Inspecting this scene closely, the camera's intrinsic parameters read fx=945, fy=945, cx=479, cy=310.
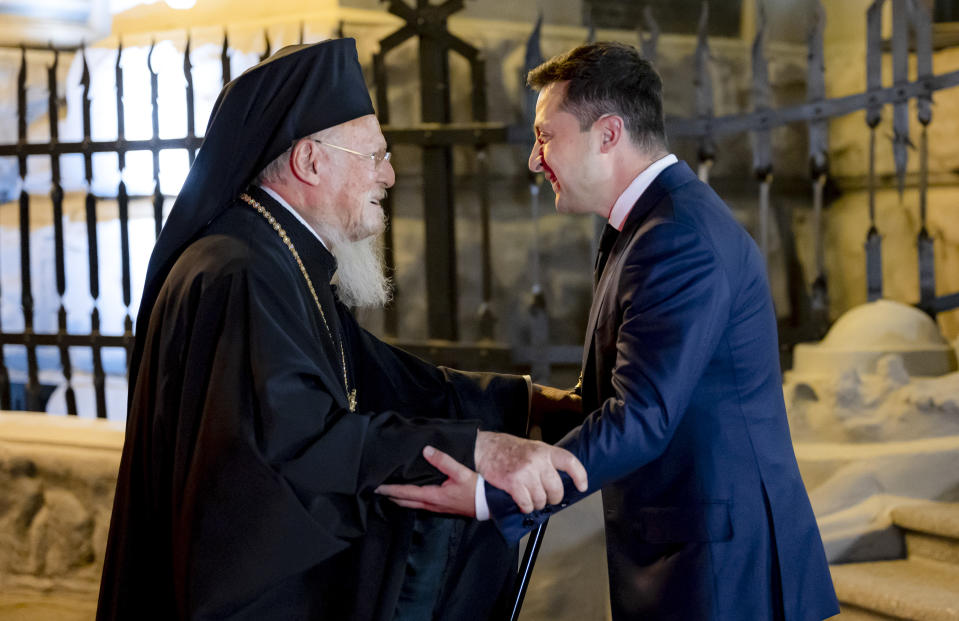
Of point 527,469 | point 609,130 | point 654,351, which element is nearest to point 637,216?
point 609,130

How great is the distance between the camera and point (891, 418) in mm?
4387

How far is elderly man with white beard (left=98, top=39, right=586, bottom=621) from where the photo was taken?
2.00 m

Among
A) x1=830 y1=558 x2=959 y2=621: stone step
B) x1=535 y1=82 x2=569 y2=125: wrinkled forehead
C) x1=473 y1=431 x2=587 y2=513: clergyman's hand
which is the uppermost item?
x1=535 y1=82 x2=569 y2=125: wrinkled forehead

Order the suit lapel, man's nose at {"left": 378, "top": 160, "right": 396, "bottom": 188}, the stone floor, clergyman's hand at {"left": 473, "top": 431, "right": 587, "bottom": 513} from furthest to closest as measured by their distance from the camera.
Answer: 1. the stone floor
2. man's nose at {"left": 378, "top": 160, "right": 396, "bottom": 188}
3. the suit lapel
4. clergyman's hand at {"left": 473, "top": 431, "right": 587, "bottom": 513}

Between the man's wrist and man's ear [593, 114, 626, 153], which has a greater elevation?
man's ear [593, 114, 626, 153]

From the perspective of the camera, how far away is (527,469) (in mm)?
2115

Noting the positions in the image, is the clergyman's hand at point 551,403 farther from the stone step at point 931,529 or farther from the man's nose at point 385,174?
the stone step at point 931,529

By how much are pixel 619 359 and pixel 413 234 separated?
11.9 feet

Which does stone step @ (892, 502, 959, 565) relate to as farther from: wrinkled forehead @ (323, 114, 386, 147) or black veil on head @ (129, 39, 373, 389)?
black veil on head @ (129, 39, 373, 389)

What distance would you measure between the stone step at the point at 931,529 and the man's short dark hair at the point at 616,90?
2.44 meters

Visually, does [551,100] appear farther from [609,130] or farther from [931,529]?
[931,529]

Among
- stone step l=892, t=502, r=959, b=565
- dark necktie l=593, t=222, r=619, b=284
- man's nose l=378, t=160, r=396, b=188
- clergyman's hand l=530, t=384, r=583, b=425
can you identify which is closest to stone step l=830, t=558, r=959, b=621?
stone step l=892, t=502, r=959, b=565

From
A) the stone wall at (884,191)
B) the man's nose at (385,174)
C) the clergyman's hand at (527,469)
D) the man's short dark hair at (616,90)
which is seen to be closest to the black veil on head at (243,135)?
the man's nose at (385,174)

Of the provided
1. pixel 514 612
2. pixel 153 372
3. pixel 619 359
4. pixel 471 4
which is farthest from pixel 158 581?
pixel 471 4
